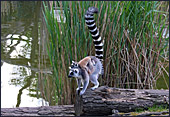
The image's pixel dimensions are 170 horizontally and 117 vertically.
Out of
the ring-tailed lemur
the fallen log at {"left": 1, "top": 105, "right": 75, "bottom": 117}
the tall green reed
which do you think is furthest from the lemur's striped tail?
the fallen log at {"left": 1, "top": 105, "right": 75, "bottom": 117}

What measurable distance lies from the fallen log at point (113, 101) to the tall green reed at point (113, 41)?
45 cm

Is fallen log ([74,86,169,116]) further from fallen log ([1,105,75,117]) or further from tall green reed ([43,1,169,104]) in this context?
tall green reed ([43,1,169,104])

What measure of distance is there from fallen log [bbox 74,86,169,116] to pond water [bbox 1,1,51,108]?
989 mm

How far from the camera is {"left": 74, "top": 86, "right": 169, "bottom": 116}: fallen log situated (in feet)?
9.63

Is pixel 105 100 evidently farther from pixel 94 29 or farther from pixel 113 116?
pixel 94 29

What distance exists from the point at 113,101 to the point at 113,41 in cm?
86

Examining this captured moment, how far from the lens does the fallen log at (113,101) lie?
293 cm

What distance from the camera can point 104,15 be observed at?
132 inches

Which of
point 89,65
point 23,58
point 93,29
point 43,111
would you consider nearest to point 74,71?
point 89,65

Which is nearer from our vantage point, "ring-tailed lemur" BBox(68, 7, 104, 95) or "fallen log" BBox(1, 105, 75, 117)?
"ring-tailed lemur" BBox(68, 7, 104, 95)

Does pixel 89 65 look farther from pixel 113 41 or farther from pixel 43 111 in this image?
pixel 43 111

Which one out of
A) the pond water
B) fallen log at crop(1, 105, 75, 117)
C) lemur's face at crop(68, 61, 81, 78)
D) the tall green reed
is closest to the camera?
lemur's face at crop(68, 61, 81, 78)

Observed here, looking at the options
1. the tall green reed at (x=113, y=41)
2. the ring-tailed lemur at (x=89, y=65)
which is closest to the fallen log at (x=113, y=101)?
the ring-tailed lemur at (x=89, y=65)

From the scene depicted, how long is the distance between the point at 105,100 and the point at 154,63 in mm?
1118
